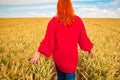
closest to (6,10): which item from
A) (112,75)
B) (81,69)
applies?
(81,69)

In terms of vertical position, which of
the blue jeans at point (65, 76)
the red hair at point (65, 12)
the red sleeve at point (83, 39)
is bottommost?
the blue jeans at point (65, 76)

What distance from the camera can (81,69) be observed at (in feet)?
11.5

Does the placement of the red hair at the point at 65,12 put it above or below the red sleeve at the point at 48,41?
above

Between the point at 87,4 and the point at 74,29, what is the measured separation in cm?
241

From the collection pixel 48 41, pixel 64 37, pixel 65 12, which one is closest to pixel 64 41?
pixel 64 37

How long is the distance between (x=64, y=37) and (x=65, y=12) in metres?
0.22

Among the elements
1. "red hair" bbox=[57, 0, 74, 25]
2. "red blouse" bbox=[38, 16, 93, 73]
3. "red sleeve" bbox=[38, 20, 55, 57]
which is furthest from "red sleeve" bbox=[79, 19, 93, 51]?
"red sleeve" bbox=[38, 20, 55, 57]

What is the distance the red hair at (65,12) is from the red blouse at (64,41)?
0.12ft

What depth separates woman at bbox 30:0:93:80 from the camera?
225 centimetres

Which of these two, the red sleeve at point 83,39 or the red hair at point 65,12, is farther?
the red sleeve at point 83,39

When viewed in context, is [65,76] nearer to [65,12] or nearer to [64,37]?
[64,37]

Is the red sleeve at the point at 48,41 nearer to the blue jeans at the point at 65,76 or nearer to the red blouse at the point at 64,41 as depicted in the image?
the red blouse at the point at 64,41

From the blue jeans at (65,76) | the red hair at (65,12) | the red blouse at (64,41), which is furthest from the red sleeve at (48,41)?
the blue jeans at (65,76)

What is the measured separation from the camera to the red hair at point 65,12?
7.29ft
